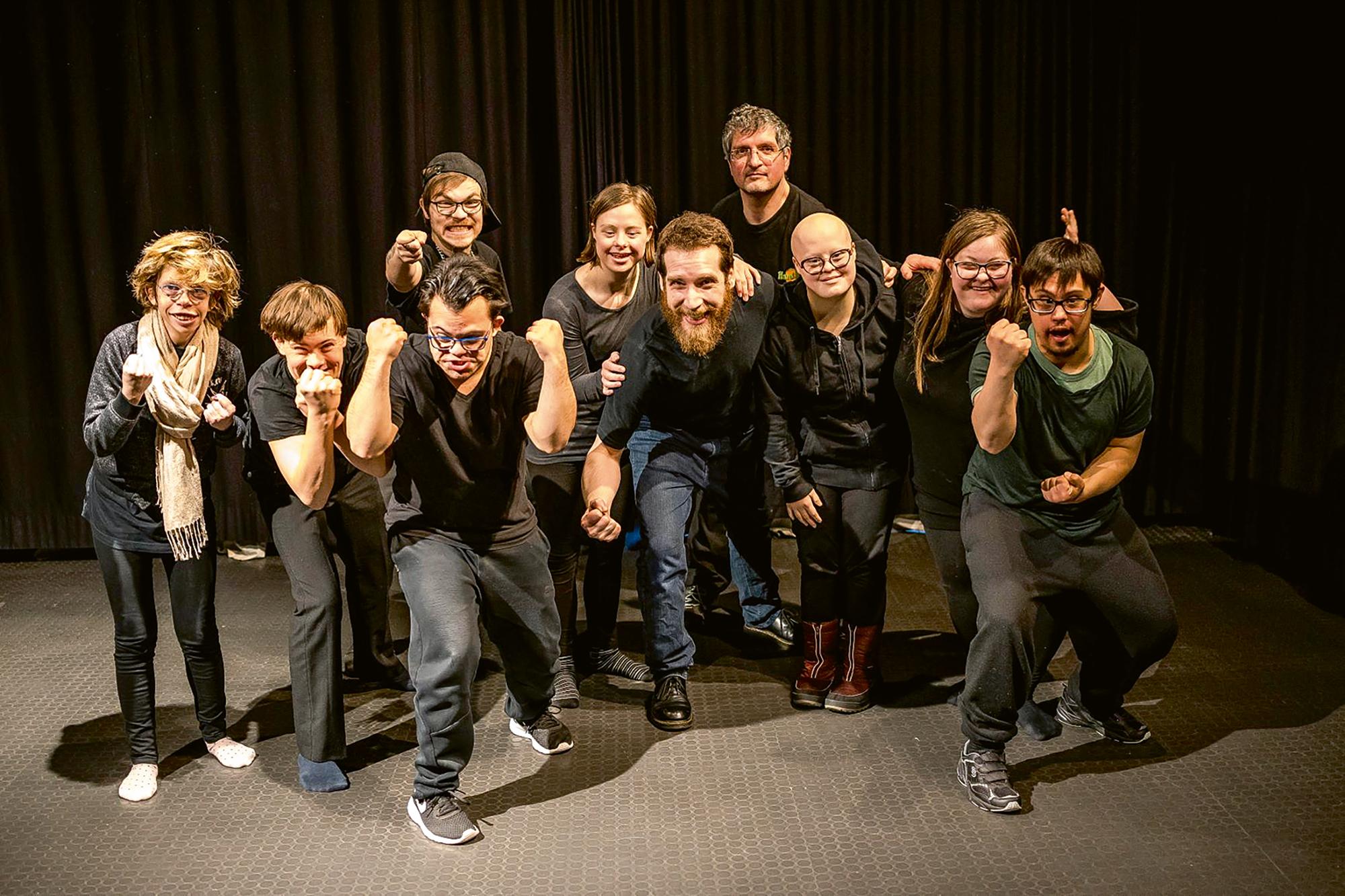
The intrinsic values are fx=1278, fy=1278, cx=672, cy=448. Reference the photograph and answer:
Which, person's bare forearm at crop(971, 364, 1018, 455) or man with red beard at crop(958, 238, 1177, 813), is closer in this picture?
person's bare forearm at crop(971, 364, 1018, 455)

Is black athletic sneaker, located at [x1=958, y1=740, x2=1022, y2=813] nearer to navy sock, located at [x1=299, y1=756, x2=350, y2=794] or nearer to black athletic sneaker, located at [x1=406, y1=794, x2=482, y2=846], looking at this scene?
black athletic sneaker, located at [x1=406, y1=794, x2=482, y2=846]

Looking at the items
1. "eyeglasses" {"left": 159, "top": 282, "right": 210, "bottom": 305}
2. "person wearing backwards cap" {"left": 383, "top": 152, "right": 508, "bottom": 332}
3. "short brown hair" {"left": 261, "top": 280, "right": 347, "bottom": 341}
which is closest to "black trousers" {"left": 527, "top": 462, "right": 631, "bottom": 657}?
"person wearing backwards cap" {"left": 383, "top": 152, "right": 508, "bottom": 332}

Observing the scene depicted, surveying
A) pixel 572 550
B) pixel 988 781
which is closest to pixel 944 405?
pixel 988 781

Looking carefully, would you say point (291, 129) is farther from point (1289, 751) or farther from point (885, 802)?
point (1289, 751)

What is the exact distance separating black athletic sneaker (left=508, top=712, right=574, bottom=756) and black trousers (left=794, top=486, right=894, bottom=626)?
0.81 metres

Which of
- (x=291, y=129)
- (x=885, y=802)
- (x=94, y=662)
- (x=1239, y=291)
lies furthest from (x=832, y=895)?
(x=291, y=129)

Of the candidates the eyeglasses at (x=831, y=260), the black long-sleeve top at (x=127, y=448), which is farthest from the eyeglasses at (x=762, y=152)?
the black long-sleeve top at (x=127, y=448)

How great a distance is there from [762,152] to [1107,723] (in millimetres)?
2068

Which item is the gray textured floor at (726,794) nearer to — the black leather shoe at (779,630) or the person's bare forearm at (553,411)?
the black leather shoe at (779,630)

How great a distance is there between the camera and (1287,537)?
16.5 ft

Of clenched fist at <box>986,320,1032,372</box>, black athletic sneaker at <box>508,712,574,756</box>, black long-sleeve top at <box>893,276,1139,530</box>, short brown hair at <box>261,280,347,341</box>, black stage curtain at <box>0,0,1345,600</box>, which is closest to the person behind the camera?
clenched fist at <box>986,320,1032,372</box>

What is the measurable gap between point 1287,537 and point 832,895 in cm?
307

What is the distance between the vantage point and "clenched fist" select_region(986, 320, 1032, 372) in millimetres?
2973

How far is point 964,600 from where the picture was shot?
358 centimetres
